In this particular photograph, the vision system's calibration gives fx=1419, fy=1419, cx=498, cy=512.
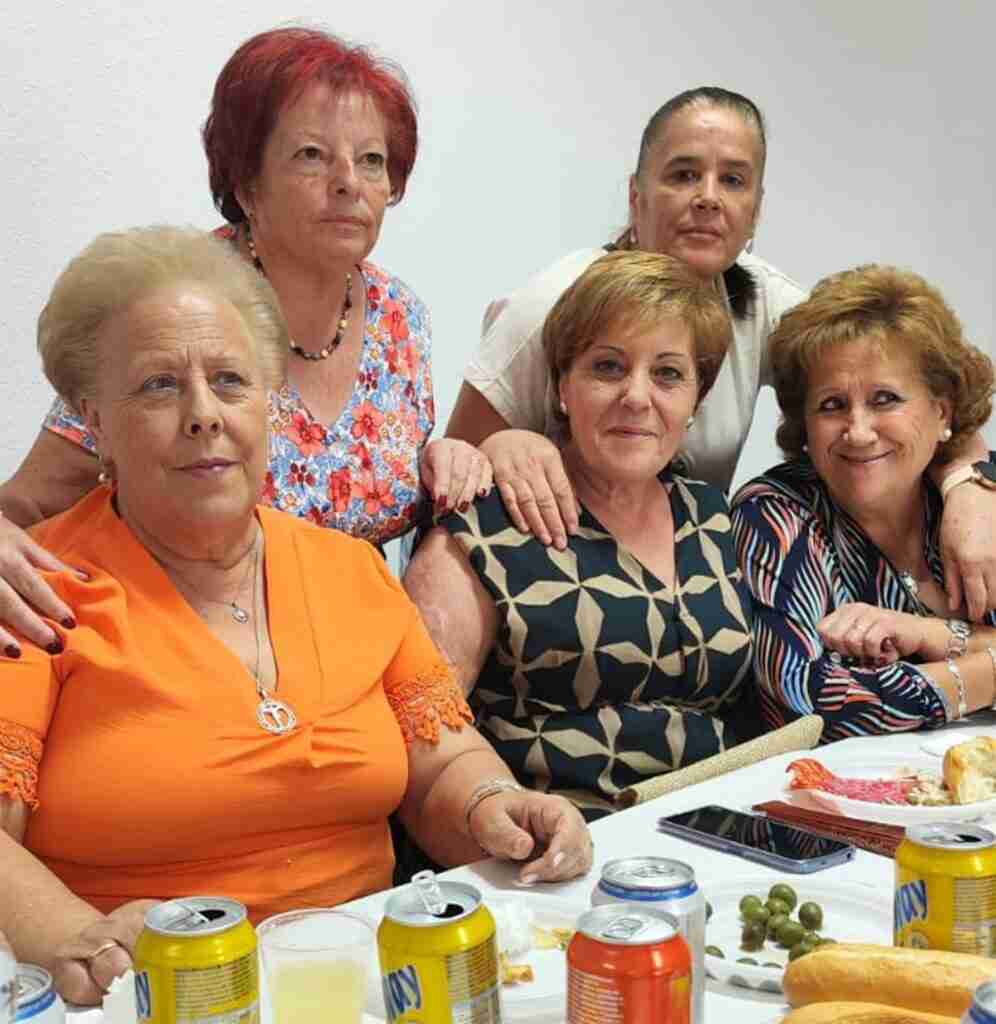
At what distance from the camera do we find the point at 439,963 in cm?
90

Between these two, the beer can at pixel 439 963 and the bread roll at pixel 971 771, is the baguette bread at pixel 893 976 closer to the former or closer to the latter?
the beer can at pixel 439 963

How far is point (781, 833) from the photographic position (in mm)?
1636

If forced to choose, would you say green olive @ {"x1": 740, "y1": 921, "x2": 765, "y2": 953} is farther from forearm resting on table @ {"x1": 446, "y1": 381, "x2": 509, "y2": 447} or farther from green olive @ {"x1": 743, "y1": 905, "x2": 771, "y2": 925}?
forearm resting on table @ {"x1": 446, "y1": 381, "x2": 509, "y2": 447}

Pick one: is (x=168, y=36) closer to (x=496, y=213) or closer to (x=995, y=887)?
(x=496, y=213)

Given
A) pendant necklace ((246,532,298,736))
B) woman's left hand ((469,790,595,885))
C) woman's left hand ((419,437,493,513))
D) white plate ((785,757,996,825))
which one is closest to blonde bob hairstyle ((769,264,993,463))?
woman's left hand ((419,437,493,513))

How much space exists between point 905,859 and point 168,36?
7.78 feet

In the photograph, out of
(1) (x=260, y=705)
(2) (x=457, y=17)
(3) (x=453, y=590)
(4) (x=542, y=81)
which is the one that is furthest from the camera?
(4) (x=542, y=81)

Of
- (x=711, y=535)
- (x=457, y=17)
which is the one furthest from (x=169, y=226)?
(x=457, y=17)

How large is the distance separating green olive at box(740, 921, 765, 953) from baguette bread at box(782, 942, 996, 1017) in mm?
231

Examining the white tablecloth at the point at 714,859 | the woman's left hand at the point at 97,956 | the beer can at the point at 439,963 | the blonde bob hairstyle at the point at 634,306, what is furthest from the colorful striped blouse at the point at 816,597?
the beer can at the point at 439,963

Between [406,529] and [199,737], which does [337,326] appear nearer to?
[406,529]

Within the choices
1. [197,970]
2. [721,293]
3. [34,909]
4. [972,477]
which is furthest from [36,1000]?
[721,293]

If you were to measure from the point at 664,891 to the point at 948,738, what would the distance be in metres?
1.28

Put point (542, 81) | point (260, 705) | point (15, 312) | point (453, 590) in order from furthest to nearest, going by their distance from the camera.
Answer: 1. point (542, 81)
2. point (15, 312)
3. point (453, 590)
4. point (260, 705)
